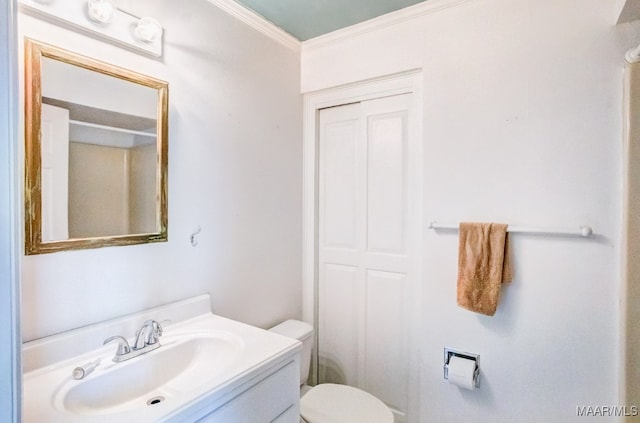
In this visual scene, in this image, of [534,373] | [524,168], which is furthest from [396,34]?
[534,373]

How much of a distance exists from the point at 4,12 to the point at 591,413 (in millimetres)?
2202

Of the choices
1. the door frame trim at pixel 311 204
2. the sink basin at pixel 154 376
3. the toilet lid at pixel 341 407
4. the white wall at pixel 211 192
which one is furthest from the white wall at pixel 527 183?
the sink basin at pixel 154 376

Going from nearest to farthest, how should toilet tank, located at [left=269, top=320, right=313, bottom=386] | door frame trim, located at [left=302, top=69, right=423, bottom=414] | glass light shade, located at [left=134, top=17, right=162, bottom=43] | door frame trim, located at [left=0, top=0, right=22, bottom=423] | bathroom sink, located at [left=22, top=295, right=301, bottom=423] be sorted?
door frame trim, located at [left=0, top=0, right=22, bottom=423], bathroom sink, located at [left=22, top=295, right=301, bottom=423], glass light shade, located at [left=134, top=17, right=162, bottom=43], toilet tank, located at [left=269, top=320, right=313, bottom=386], door frame trim, located at [left=302, top=69, right=423, bottom=414]

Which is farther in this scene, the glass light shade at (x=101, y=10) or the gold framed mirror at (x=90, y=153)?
the glass light shade at (x=101, y=10)

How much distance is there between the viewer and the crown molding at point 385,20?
168 centimetres

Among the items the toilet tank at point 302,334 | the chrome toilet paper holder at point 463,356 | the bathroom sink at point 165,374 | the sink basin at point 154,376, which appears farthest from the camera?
the toilet tank at point 302,334

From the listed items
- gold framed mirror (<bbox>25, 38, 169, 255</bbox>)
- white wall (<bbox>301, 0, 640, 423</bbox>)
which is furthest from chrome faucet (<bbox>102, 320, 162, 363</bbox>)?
white wall (<bbox>301, 0, 640, 423</bbox>)

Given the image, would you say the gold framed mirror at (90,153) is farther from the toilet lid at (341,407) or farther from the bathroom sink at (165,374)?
the toilet lid at (341,407)

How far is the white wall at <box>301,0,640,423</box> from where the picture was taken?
137cm

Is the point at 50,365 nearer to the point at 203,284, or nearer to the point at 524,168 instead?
the point at 203,284

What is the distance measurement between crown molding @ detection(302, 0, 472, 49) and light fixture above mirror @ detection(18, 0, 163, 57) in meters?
1.03

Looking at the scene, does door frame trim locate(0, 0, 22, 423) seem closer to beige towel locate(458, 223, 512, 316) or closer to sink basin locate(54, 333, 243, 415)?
sink basin locate(54, 333, 243, 415)

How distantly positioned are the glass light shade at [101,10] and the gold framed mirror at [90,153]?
146 mm

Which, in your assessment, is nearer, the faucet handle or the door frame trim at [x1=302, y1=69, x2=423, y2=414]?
the faucet handle
